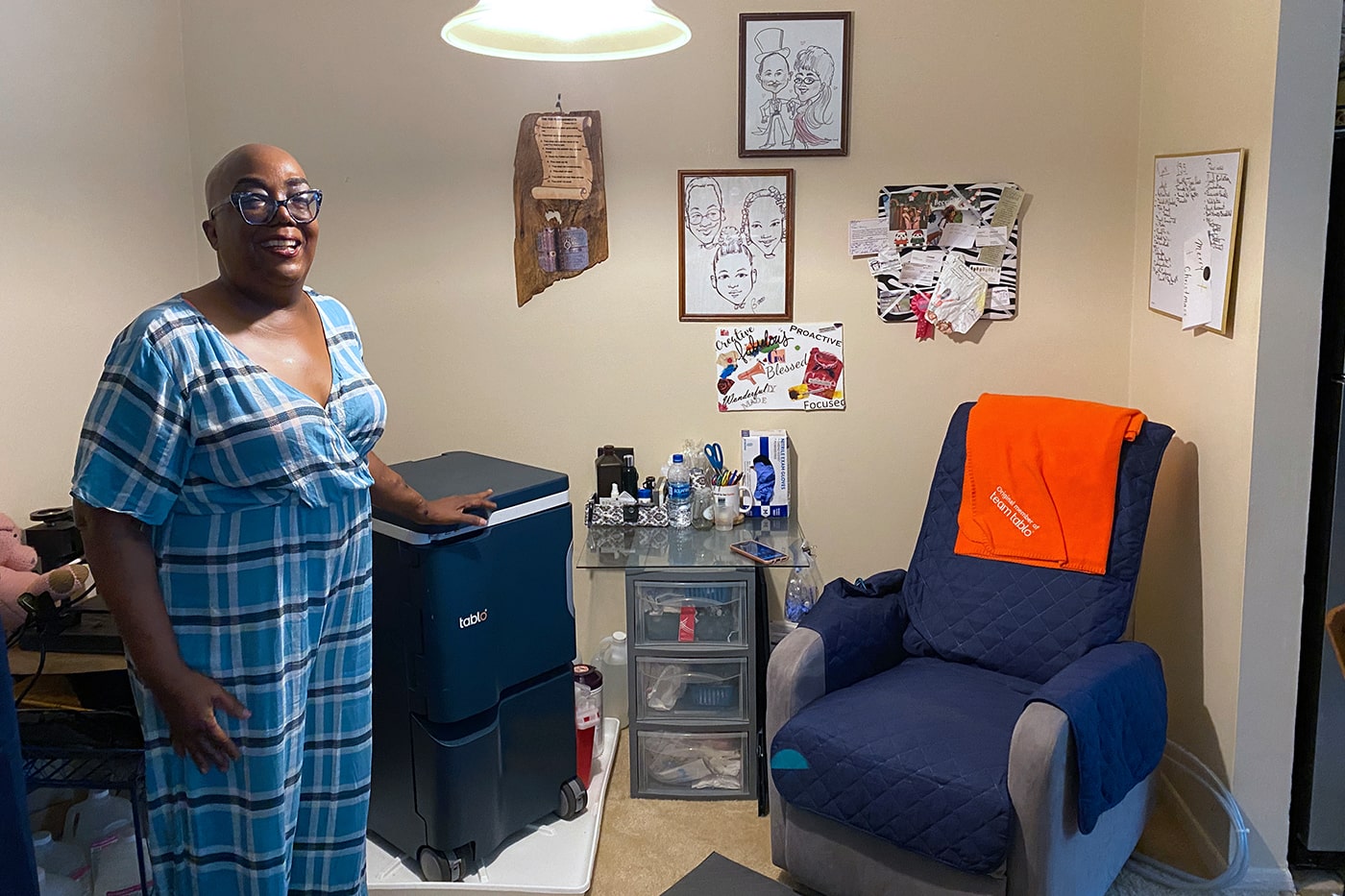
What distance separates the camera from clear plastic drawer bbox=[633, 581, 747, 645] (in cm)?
282

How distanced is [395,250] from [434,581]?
1.18 meters

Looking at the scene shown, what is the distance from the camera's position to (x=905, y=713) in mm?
2334

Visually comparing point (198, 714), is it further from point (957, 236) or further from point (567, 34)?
point (957, 236)

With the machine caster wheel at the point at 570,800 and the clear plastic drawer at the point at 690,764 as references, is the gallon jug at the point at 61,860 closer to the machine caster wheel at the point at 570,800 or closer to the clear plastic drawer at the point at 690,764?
the machine caster wheel at the point at 570,800

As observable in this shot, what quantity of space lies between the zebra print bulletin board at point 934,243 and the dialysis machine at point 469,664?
3.68ft

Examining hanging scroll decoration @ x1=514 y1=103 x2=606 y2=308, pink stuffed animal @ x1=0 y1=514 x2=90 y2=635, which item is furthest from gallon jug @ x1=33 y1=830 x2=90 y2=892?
hanging scroll decoration @ x1=514 y1=103 x2=606 y2=308

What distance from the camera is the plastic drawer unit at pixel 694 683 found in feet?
9.21

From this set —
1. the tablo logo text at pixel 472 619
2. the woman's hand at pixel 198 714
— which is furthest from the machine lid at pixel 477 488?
the woman's hand at pixel 198 714

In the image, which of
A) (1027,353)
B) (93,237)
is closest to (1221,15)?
(1027,353)

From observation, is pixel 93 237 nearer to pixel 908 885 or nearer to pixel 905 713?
pixel 905 713

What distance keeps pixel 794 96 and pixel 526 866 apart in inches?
78.8

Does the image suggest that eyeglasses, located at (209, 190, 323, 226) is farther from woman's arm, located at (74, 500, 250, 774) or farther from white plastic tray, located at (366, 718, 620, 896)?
white plastic tray, located at (366, 718, 620, 896)

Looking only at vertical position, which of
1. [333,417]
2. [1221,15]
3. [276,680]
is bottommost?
[276,680]

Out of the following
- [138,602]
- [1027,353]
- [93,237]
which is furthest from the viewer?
[1027,353]
